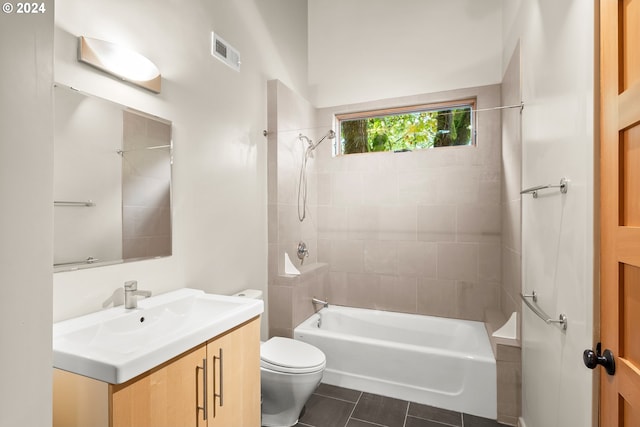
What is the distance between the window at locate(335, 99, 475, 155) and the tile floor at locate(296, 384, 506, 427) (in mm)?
2130

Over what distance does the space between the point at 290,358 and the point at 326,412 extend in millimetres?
546

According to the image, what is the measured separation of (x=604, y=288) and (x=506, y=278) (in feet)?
5.62

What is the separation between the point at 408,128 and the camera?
317cm

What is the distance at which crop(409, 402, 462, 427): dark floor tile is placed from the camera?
2129 mm

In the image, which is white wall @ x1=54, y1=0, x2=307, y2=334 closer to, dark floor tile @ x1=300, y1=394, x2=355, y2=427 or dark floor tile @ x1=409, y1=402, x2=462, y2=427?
dark floor tile @ x1=300, y1=394, x2=355, y2=427

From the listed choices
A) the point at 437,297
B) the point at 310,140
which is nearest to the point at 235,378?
the point at 437,297

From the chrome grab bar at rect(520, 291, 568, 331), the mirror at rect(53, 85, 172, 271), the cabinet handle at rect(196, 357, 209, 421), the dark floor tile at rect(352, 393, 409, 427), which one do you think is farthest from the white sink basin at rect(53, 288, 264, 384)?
the chrome grab bar at rect(520, 291, 568, 331)

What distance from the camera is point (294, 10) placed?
3.19m

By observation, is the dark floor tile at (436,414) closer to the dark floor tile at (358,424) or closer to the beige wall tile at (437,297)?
the dark floor tile at (358,424)

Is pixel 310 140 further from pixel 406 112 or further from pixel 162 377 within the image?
pixel 162 377

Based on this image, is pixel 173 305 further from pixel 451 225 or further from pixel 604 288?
pixel 451 225

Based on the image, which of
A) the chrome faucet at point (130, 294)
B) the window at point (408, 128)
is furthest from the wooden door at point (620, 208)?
the window at point (408, 128)

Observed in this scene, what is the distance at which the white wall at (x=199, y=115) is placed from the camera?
1.41 meters

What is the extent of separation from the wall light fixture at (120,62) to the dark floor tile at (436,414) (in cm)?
258
